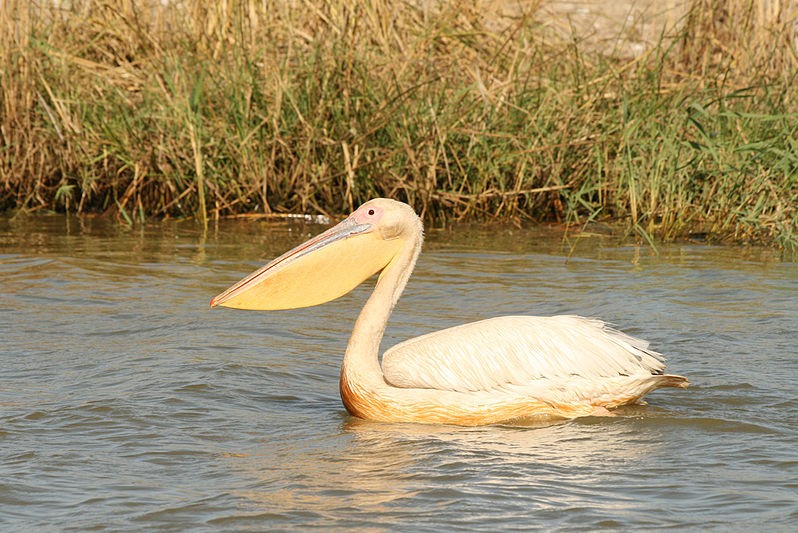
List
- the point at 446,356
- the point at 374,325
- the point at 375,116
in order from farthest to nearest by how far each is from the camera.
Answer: the point at 375,116, the point at 374,325, the point at 446,356

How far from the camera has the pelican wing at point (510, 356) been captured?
4051 millimetres

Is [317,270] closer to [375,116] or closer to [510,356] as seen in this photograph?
[510,356]

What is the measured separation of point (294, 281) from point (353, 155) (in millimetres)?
3642

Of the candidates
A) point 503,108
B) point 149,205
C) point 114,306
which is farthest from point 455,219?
→ point 114,306

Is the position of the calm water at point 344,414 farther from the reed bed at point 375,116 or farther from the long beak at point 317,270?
the reed bed at point 375,116

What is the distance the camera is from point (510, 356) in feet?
13.4

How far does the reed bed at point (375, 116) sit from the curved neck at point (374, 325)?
3.09 metres

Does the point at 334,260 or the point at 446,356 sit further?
the point at 334,260

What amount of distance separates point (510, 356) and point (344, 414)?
23.4 inches

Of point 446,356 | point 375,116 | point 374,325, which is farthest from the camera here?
point 375,116

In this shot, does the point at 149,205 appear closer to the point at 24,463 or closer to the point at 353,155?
the point at 353,155

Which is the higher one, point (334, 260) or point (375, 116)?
point (375, 116)

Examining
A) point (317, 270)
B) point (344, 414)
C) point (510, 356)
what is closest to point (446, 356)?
point (510, 356)

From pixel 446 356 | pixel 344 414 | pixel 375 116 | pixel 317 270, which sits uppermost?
pixel 375 116
